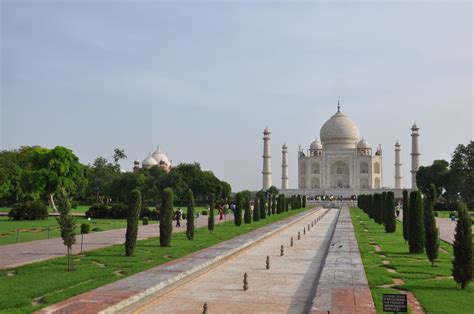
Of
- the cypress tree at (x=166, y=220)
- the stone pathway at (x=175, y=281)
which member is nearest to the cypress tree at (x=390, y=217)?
the stone pathway at (x=175, y=281)

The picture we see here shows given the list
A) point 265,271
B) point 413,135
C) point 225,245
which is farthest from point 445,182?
point 265,271

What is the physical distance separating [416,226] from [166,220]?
775 cm

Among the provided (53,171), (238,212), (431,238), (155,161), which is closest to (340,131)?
(155,161)

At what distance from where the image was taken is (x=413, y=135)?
243ft

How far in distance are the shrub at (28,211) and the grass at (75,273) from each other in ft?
51.9

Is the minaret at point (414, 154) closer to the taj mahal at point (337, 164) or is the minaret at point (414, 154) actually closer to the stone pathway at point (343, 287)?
the taj mahal at point (337, 164)

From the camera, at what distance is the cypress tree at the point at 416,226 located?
1553 cm

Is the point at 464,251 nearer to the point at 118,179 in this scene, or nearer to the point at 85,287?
the point at 85,287

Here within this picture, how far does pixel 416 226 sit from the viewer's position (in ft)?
51.5

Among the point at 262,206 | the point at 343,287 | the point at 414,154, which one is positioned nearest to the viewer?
the point at 343,287

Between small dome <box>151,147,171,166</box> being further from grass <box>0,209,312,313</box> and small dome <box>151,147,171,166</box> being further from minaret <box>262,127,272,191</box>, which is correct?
grass <box>0,209,312,313</box>

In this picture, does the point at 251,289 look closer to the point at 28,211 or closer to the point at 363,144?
the point at 28,211

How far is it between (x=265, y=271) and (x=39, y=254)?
675cm

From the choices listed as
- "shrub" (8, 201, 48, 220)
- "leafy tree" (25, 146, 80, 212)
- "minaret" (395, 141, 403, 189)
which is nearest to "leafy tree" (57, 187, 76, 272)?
"shrub" (8, 201, 48, 220)
